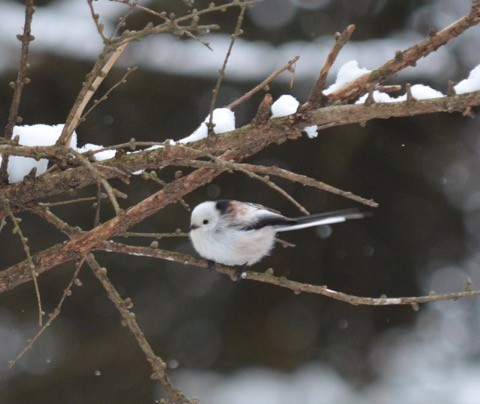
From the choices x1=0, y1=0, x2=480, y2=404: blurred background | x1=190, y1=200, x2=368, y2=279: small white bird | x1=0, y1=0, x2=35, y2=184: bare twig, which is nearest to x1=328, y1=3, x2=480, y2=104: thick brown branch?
x1=190, y1=200, x2=368, y2=279: small white bird

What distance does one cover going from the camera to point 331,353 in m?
5.52

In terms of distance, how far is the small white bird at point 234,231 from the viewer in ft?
8.45

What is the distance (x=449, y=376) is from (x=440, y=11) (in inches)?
106

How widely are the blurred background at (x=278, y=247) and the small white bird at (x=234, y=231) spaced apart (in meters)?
2.11

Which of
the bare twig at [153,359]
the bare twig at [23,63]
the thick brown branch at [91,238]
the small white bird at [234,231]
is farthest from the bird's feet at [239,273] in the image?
the bare twig at [23,63]

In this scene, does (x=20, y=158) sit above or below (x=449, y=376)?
above

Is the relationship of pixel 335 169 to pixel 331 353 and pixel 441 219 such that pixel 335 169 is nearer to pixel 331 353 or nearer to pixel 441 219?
pixel 441 219

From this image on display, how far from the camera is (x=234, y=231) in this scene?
268 centimetres

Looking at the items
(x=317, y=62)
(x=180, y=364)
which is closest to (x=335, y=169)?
(x=317, y=62)

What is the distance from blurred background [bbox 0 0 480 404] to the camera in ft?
16.1

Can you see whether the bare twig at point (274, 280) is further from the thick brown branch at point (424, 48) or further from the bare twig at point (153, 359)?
the thick brown branch at point (424, 48)

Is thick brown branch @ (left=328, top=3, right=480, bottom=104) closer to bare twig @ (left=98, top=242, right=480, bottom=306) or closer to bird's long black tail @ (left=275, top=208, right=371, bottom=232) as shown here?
bird's long black tail @ (left=275, top=208, right=371, bottom=232)

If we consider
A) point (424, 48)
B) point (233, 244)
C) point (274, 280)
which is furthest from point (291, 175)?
point (233, 244)

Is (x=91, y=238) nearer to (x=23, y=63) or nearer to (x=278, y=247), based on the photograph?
(x=23, y=63)
